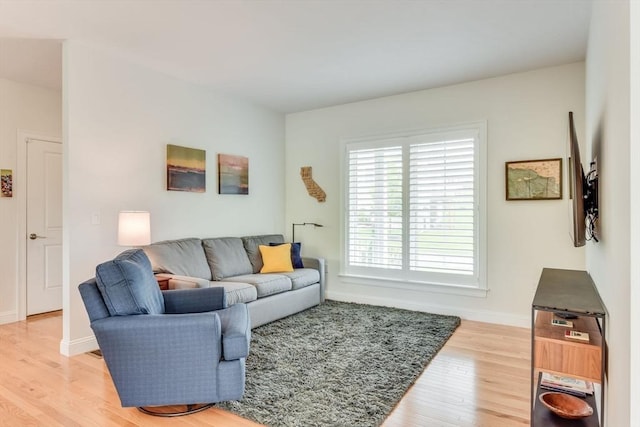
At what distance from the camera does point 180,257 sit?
388cm

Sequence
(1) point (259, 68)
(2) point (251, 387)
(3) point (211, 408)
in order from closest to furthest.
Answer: (3) point (211, 408), (2) point (251, 387), (1) point (259, 68)

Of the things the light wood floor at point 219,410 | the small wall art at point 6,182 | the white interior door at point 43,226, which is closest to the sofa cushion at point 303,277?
the light wood floor at point 219,410

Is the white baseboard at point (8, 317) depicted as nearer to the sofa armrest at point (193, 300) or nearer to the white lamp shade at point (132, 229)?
the white lamp shade at point (132, 229)

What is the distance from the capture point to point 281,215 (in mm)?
5777

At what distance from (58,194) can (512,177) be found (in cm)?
548

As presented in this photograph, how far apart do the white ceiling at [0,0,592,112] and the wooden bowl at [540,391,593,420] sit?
261 centimetres

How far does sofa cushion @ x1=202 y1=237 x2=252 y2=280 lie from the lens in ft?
13.8

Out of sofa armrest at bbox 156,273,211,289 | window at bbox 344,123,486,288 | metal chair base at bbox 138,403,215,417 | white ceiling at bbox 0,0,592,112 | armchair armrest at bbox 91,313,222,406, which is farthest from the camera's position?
window at bbox 344,123,486,288

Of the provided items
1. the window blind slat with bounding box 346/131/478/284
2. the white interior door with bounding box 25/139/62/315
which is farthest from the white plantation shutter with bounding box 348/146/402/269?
the white interior door with bounding box 25/139/62/315

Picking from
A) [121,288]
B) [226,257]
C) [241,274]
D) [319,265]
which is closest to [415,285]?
[319,265]

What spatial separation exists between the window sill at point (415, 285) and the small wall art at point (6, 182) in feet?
13.6

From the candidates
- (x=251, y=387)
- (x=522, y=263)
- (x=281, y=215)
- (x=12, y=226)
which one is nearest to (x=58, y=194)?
(x=12, y=226)

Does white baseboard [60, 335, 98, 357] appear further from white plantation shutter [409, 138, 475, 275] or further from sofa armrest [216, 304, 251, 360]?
white plantation shutter [409, 138, 475, 275]

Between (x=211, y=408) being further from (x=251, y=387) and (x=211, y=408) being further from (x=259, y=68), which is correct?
(x=259, y=68)
